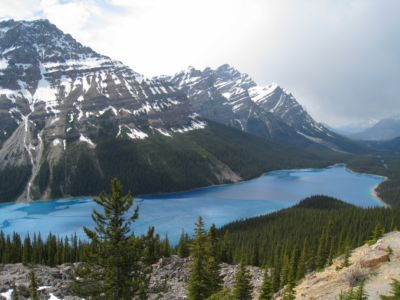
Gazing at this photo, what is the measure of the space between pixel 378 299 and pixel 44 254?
83353 mm

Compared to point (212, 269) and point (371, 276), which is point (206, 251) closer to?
point (212, 269)

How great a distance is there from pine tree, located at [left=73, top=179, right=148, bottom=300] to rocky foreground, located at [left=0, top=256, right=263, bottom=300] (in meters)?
15.5

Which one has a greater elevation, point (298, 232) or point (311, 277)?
point (311, 277)

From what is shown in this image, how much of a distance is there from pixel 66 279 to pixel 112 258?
42.6 meters

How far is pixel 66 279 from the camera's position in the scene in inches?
2436

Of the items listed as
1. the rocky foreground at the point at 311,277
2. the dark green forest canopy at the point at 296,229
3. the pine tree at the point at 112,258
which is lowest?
the dark green forest canopy at the point at 296,229

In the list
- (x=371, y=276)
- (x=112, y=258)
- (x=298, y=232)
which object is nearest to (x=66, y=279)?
(x=112, y=258)

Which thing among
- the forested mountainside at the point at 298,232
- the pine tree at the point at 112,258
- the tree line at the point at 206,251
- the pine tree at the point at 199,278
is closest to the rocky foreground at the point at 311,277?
the pine tree at the point at 112,258

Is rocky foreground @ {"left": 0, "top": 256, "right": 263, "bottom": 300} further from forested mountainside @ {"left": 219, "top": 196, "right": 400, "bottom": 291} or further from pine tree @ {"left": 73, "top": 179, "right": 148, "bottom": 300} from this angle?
pine tree @ {"left": 73, "top": 179, "right": 148, "bottom": 300}

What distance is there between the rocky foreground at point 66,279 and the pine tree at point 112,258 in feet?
50.9

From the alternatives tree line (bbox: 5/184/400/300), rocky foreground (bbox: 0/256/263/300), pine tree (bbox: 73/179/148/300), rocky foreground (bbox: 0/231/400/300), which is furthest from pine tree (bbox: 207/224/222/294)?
pine tree (bbox: 73/179/148/300)

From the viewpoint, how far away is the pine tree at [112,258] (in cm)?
2477

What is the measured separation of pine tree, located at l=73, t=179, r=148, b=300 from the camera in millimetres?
24766

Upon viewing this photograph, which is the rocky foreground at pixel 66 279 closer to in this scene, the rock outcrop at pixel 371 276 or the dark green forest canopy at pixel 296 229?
the rock outcrop at pixel 371 276
